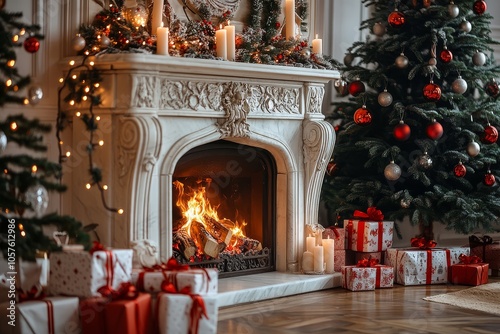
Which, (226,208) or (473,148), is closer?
(226,208)

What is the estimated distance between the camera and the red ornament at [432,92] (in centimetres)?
606

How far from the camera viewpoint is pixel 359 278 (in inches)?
Answer: 224

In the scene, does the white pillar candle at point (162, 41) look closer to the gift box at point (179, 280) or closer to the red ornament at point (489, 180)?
the gift box at point (179, 280)

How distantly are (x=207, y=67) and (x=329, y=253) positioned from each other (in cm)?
161

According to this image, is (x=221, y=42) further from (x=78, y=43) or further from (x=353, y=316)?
(x=353, y=316)

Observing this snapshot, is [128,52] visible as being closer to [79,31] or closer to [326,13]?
[79,31]

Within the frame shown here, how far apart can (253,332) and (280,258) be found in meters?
1.46

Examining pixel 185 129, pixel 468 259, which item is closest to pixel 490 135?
pixel 468 259

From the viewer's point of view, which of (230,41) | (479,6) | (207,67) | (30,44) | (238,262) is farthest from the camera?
(479,6)

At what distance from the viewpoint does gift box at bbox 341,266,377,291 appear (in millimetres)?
5668

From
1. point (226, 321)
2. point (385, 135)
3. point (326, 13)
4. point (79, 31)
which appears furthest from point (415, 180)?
point (79, 31)

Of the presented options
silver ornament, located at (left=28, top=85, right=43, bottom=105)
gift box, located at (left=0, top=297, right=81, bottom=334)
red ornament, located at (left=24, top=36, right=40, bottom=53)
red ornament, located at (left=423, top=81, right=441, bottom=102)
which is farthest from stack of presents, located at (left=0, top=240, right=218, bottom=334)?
red ornament, located at (left=423, top=81, right=441, bottom=102)

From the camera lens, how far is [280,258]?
588 cm

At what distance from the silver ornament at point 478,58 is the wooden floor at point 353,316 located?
176cm
